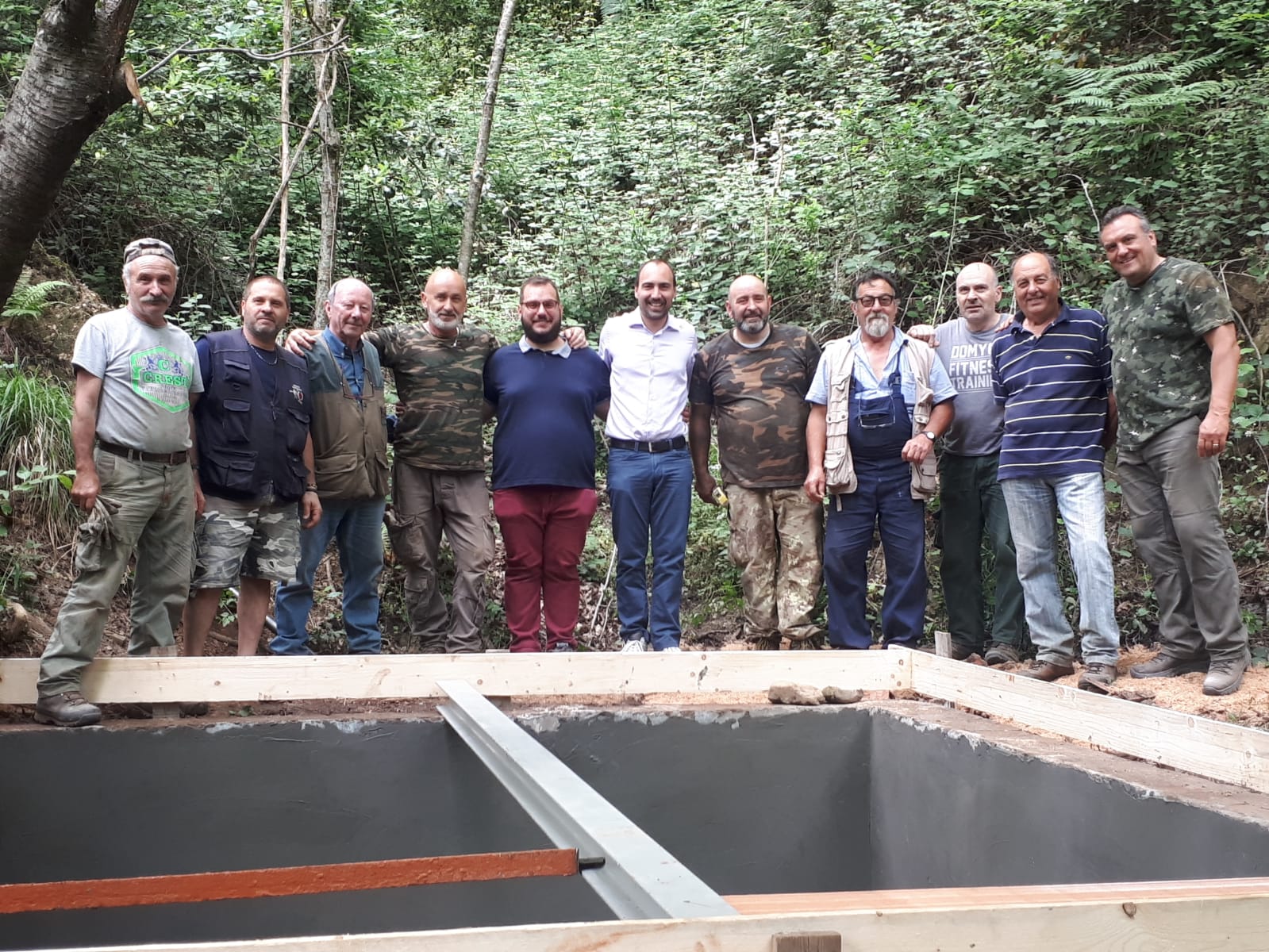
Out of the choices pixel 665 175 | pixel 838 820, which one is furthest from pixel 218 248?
pixel 838 820

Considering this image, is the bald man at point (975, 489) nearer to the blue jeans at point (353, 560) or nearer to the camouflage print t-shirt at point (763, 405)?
the camouflage print t-shirt at point (763, 405)

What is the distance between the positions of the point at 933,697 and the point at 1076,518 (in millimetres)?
977

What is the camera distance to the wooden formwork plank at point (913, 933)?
157 cm

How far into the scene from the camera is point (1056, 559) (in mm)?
4535

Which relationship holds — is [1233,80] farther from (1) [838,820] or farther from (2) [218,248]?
(2) [218,248]

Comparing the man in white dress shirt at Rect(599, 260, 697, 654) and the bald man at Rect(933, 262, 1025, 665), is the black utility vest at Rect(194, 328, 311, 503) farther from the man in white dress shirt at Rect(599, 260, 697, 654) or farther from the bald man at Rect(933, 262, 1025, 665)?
the bald man at Rect(933, 262, 1025, 665)

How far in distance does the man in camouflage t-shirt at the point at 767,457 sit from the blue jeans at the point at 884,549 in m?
0.13

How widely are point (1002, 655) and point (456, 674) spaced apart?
2566 mm

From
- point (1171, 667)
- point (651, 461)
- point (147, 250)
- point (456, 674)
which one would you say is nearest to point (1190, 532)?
point (1171, 667)

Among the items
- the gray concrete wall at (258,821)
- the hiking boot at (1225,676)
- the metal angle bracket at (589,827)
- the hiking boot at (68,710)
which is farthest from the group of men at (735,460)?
the metal angle bracket at (589,827)

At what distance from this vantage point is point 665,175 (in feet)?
32.7

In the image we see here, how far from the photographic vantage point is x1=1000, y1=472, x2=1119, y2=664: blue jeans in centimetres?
438

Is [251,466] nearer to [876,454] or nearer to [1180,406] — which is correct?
[876,454]

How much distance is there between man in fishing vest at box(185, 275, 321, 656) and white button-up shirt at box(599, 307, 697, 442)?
1451mm
